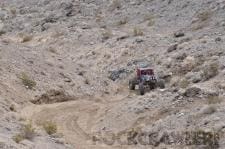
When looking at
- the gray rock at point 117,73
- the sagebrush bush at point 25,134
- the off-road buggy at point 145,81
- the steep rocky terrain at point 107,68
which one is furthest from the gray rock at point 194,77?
the sagebrush bush at point 25,134

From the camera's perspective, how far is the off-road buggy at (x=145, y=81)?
112 ft

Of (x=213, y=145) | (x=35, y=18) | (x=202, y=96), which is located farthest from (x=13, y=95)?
(x=35, y=18)

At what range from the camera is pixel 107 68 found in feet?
140

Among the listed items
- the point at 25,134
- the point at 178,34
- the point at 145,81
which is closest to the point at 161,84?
the point at 145,81

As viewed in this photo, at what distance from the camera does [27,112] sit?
3011 centimetres

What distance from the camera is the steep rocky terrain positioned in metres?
25.3

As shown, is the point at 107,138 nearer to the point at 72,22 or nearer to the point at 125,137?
Answer: the point at 125,137

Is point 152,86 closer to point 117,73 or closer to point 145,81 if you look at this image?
point 145,81

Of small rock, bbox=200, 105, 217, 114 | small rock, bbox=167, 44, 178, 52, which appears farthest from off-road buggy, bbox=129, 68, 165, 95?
small rock, bbox=200, 105, 217, 114

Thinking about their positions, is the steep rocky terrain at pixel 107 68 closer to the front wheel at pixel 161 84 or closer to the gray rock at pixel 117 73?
the gray rock at pixel 117 73

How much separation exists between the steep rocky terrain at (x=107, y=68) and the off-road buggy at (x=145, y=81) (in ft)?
1.93

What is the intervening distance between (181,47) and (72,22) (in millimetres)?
17308

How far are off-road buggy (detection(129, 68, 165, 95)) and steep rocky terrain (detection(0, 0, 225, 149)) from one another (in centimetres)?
59

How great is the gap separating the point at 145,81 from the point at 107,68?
835cm
